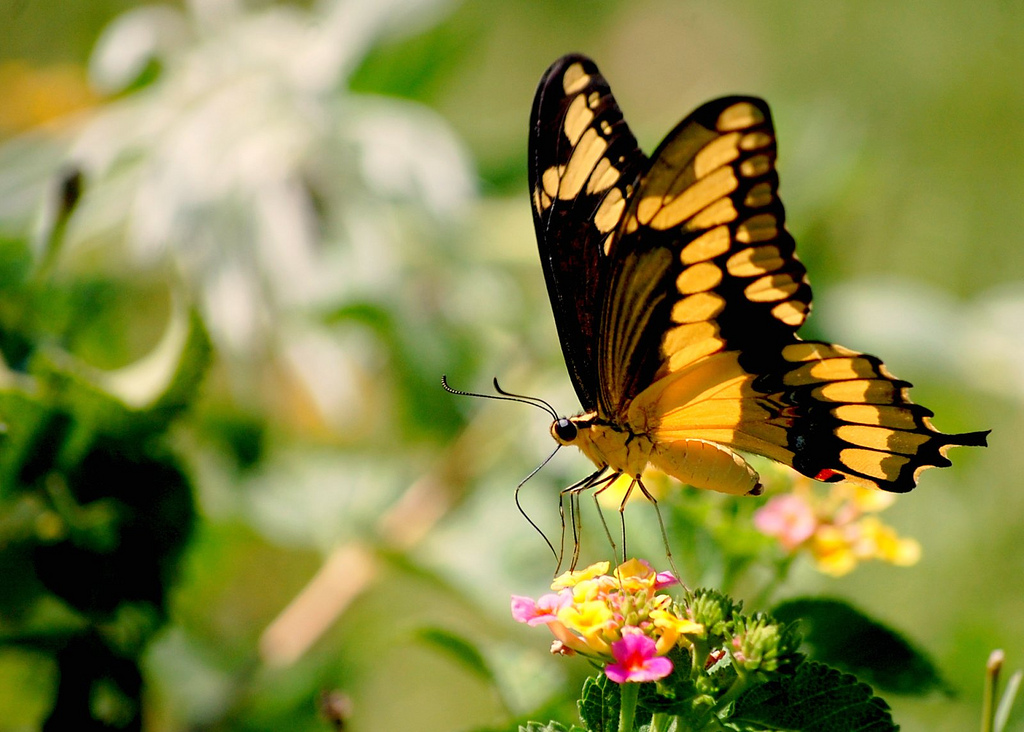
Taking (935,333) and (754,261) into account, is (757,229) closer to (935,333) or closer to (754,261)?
(754,261)

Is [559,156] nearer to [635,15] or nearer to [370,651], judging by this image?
[370,651]

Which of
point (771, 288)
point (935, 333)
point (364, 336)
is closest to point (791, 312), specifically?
point (771, 288)

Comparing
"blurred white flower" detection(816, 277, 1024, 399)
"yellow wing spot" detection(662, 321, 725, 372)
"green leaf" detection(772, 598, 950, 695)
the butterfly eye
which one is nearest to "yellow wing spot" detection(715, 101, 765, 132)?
"yellow wing spot" detection(662, 321, 725, 372)

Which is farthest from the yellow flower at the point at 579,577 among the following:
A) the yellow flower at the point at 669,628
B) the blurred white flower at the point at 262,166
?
the blurred white flower at the point at 262,166

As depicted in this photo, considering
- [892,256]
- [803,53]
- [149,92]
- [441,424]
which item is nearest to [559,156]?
[441,424]

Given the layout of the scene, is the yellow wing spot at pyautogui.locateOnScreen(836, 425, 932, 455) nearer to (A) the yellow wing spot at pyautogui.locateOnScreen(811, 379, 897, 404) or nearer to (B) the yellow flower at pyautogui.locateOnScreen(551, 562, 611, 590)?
(A) the yellow wing spot at pyautogui.locateOnScreen(811, 379, 897, 404)

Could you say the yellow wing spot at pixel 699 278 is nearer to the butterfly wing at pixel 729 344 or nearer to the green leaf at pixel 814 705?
the butterfly wing at pixel 729 344
